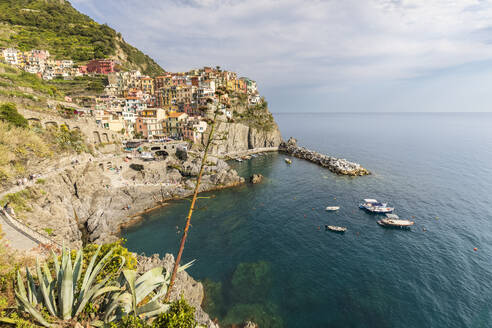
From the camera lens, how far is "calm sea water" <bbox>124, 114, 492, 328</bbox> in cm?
2123

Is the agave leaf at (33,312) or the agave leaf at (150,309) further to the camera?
the agave leaf at (150,309)

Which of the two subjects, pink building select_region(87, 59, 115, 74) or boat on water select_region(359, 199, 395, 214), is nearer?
boat on water select_region(359, 199, 395, 214)

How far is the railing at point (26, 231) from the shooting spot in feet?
61.7

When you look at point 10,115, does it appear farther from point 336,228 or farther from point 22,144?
point 336,228

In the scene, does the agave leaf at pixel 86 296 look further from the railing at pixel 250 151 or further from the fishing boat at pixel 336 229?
the railing at pixel 250 151

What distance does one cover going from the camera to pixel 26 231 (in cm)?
1997

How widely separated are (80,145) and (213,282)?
42.5 meters

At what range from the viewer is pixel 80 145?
1736 inches

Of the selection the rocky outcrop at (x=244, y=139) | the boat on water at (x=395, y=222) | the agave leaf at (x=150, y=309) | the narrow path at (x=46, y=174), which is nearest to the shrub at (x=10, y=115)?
the narrow path at (x=46, y=174)

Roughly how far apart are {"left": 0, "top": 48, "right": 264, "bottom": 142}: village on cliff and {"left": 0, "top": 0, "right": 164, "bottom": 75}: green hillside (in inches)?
515

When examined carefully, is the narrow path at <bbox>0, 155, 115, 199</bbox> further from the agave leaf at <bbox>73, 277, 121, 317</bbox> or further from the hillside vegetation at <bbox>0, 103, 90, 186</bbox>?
the agave leaf at <bbox>73, 277, 121, 317</bbox>

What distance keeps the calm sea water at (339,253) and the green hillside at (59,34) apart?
118 meters

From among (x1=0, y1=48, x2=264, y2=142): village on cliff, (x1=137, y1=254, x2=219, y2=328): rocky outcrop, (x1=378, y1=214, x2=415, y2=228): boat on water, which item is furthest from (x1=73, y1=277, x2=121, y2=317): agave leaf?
(x1=0, y1=48, x2=264, y2=142): village on cliff

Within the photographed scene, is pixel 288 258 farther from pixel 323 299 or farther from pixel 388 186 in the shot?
pixel 388 186
